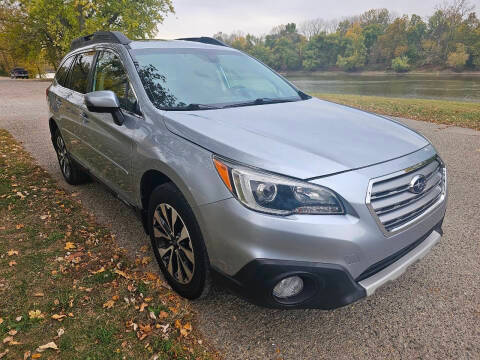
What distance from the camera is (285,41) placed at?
105938mm

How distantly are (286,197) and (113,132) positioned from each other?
1806 mm

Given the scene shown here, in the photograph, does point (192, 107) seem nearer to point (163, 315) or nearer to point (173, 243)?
point (173, 243)

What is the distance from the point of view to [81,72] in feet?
12.7

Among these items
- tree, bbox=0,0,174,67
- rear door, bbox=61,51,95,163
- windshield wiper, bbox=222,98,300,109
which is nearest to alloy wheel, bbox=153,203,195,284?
windshield wiper, bbox=222,98,300,109

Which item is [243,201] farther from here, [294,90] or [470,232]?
[470,232]

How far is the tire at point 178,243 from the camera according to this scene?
213 cm

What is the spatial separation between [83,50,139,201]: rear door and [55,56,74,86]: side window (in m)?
1.22

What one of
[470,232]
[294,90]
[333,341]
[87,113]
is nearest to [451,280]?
[470,232]

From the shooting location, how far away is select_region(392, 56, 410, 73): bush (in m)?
75.9

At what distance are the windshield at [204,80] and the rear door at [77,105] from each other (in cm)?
104

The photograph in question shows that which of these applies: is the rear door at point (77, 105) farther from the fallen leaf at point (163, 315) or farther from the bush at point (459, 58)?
the bush at point (459, 58)

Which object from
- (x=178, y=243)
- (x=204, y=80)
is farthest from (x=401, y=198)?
(x=204, y=80)

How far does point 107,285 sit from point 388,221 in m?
2.11

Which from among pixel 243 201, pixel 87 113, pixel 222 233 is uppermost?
pixel 87 113
